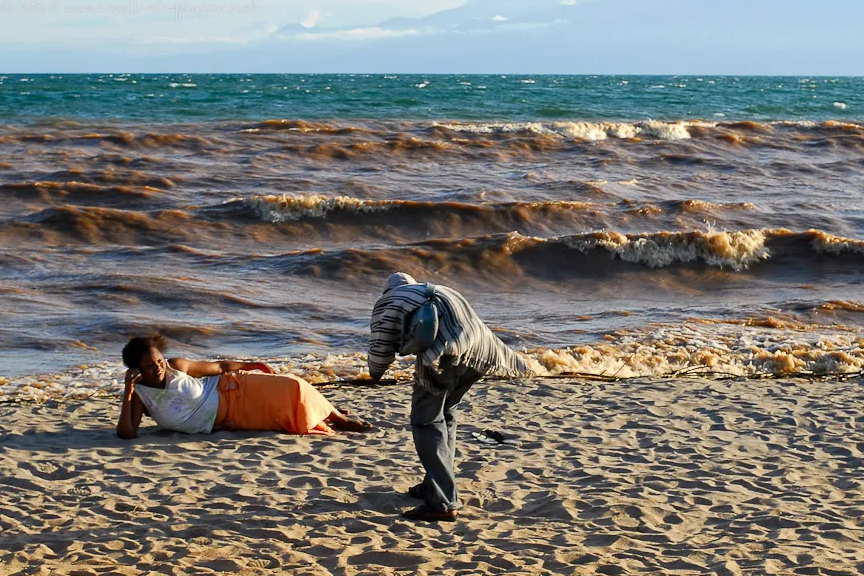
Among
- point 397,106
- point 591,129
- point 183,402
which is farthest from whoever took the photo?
point 397,106

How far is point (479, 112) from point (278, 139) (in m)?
11.7

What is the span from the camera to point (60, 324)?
9742 millimetres

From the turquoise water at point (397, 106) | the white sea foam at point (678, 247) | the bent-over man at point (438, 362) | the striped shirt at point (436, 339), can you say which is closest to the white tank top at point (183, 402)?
the bent-over man at point (438, 362)

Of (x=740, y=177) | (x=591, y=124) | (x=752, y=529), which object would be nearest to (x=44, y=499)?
(x=752, y=529)

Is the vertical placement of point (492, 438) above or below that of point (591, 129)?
below

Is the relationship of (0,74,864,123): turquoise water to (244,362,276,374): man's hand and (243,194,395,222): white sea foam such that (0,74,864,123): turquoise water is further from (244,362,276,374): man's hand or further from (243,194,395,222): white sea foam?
(244,362,276,374): man's hand

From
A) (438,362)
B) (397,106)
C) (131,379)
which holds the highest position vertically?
(397,106)

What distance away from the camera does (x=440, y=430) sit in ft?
14.7

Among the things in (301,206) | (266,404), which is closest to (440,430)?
(266,404)

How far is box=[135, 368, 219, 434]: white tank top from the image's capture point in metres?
5.86

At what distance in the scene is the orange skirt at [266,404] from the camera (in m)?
5.99

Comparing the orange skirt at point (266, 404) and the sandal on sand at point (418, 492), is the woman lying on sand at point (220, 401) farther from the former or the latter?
the sandal on sand at point (418, 492)

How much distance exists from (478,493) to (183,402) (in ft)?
6.43

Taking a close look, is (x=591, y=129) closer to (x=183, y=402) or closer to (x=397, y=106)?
(x=397, y=106)
